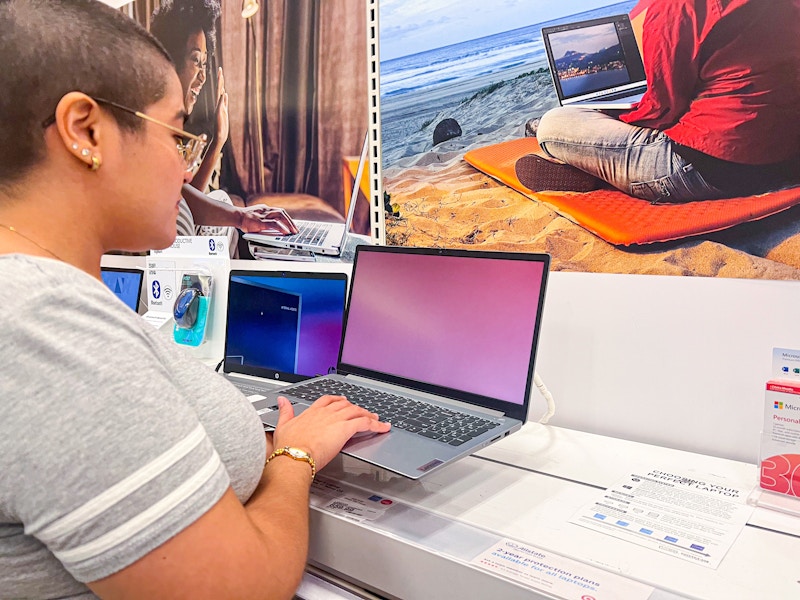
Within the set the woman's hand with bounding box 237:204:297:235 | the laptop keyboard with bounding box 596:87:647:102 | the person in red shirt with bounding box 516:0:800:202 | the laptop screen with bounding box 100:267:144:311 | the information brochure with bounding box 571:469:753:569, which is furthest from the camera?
the laptop screen with bounding box 100:267:144:311

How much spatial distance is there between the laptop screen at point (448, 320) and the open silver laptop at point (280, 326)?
0.14m

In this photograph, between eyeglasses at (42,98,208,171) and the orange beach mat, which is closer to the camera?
eyeglasses at (42,98,208,171)

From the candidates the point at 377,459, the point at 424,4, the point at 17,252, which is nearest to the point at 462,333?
the point at 377,459

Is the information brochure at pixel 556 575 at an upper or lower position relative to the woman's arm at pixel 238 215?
lower

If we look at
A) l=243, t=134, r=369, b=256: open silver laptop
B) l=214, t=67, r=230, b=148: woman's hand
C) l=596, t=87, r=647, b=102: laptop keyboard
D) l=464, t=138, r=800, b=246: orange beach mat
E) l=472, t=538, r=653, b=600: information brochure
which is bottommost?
l=472, t=538, r=653, b=600: information brochure

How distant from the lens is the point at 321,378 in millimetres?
1190

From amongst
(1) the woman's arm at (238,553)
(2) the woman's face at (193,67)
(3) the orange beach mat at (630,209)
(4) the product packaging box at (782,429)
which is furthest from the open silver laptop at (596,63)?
(2) the woman's face at (193,67)

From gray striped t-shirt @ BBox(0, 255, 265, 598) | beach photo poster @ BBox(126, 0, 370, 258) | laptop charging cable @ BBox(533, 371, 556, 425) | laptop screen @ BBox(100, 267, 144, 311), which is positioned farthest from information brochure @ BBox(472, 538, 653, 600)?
laptop screen @ BBox(100, 267, 144, 311)

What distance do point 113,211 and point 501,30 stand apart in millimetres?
892

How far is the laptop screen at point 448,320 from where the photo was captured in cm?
93

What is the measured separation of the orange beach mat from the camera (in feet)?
3.06

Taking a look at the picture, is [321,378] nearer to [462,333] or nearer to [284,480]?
[462,333]

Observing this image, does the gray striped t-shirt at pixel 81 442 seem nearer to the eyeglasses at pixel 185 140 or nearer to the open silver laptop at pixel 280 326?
the eyeglasses at pixel 185 140

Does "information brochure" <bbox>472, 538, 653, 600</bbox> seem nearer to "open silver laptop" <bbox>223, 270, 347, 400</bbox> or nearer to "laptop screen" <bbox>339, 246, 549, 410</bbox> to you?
"laptop screen" <bbox>339, 246, 549, 410</bbox>
